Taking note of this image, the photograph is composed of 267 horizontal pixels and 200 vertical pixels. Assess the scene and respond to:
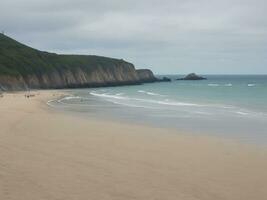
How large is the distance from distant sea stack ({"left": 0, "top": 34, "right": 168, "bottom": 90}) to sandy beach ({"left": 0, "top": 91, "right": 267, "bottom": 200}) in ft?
211

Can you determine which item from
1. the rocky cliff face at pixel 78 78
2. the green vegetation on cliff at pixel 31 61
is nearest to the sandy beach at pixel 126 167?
the rocky cliff face at pixel 78 78

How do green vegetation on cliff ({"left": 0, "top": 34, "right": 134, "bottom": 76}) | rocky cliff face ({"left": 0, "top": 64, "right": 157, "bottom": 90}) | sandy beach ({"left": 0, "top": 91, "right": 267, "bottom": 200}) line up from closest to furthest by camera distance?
sandy beach ({"left": 0, "top": 91, "right": 267, "bottom": 200}) < rocky cliff face ({"left": 0, "top": 64, "right": 157, "bottom": 90}) < green vegetation on cliff ({"left": 0, "top": 34, "right": 134, "bottom": 76})

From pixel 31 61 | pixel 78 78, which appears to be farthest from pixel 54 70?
pixel 78 78

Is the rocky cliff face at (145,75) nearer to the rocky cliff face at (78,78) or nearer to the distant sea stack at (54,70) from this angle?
the rocky cliff face at (78,78)

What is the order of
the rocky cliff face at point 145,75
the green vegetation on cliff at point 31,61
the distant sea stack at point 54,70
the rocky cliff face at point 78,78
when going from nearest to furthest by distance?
1. the rocky cliff face at point 78,78
2. the distant sea stack at point 54,70
3. the green vegetation on cliff at point 31,61
4. the rocky cliff face at point 145,75

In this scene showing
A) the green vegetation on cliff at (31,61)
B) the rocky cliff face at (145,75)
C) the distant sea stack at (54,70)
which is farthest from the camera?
the rocky cliff face at (145,75)

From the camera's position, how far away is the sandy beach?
8727mm

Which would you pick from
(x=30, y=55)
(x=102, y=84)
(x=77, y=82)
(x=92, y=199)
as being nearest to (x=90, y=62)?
(x=102, y=84)

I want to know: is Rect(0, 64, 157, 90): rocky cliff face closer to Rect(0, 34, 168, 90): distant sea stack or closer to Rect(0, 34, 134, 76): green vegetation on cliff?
Rect(0, 34, 168, 90): distant sea stack

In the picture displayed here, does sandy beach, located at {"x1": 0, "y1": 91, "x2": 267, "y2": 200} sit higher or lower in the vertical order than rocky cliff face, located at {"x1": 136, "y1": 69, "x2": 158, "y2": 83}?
lower

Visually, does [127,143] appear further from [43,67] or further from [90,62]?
[90,62]

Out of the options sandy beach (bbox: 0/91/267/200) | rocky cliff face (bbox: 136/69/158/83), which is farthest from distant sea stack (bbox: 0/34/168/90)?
sandy beach (bbox: 0/91/267/200)

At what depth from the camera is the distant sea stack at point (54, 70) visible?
286 feet

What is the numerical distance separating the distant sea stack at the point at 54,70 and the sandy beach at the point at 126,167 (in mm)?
64291
